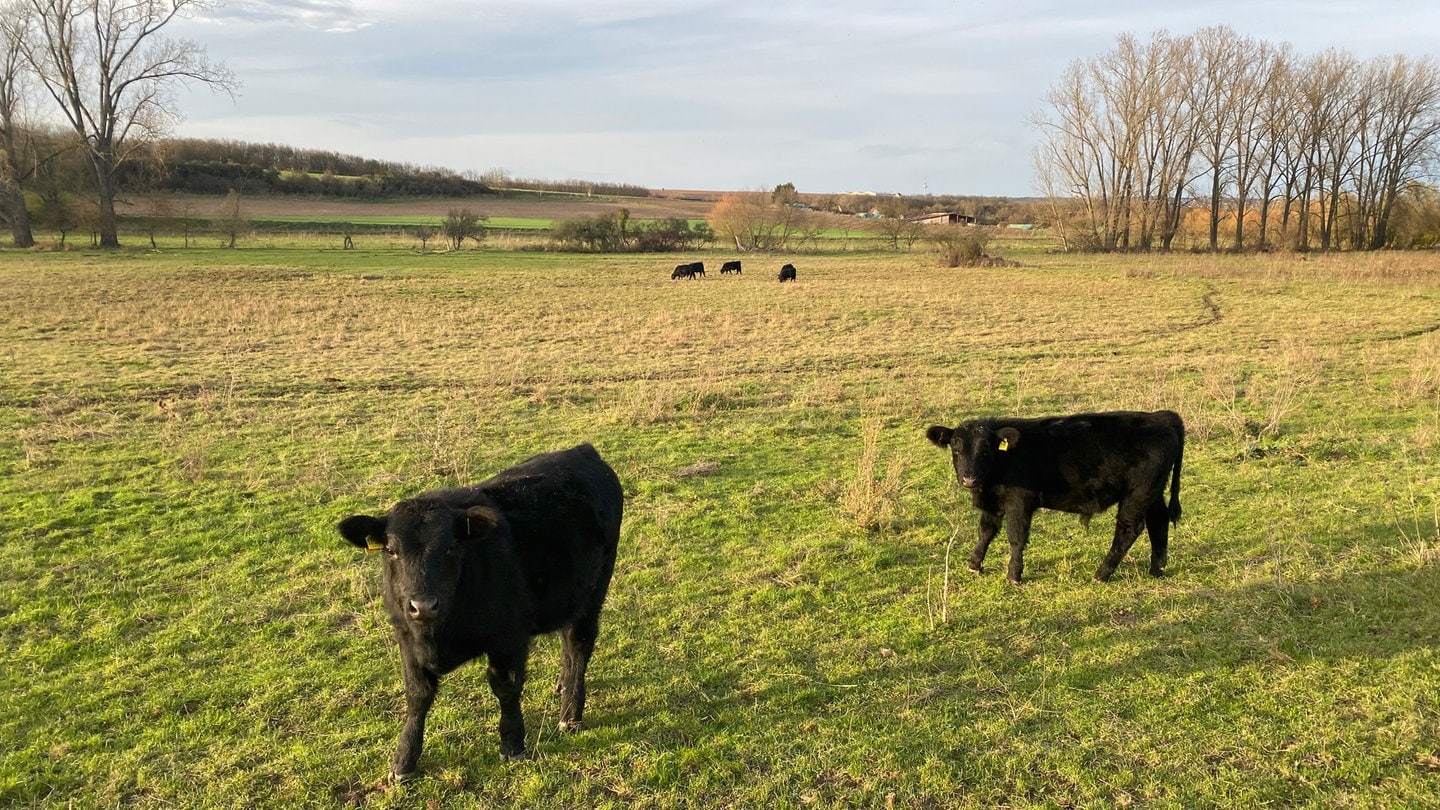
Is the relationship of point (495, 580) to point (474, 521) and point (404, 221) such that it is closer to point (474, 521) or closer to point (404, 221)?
point (474, 521)

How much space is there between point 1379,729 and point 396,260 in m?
46.0

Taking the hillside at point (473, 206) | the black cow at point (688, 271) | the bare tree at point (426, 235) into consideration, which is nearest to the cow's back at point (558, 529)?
the black cow at point (688, 271)

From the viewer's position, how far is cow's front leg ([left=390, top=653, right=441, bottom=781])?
4.09m

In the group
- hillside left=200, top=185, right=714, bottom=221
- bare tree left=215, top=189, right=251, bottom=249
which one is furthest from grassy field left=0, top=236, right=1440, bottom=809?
hillside left=200, top=185, right=714, bottom=221

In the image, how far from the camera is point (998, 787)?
3.92m

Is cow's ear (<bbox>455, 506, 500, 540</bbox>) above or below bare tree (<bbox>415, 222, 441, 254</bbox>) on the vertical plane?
below

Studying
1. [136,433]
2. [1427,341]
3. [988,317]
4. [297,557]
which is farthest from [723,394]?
[1427,341]

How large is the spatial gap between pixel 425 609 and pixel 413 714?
895 mm

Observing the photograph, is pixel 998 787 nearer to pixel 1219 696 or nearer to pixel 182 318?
pixel 1219 696

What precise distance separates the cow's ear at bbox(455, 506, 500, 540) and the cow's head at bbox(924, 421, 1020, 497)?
163 inches

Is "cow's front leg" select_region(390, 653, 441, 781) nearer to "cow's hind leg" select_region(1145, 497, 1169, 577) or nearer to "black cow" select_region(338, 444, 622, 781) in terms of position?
"black cow" select_region(338, 444, 622, 781)

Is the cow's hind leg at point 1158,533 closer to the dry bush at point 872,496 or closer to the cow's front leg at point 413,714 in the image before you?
the dry bush at point 872,496

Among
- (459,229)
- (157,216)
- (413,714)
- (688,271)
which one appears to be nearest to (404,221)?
(459,229)

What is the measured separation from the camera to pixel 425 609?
366cm
